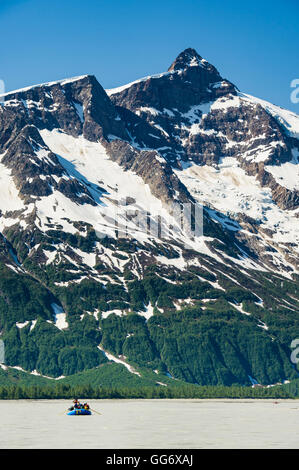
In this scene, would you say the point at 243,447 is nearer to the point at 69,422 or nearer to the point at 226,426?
the point at 226,426

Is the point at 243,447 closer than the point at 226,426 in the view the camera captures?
Yes

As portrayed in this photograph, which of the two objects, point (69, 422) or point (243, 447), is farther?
point (69, 422)

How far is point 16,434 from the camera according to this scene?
161 m

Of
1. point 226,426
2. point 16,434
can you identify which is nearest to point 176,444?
point 16,434

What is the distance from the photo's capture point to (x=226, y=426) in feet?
623

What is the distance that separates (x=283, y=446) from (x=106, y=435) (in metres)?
34.6
